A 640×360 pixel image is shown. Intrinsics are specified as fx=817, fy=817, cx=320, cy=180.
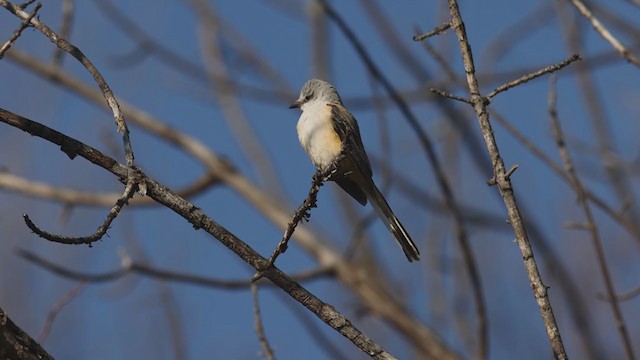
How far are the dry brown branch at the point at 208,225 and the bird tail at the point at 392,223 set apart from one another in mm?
1051

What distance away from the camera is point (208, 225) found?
228 cm

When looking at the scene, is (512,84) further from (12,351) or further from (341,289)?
(341,289)

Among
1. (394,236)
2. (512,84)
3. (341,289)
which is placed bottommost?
(512,84)

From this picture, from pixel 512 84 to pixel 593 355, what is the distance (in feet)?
10.6

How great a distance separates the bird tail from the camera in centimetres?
333

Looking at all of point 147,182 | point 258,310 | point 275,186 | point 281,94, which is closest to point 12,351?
point 147,182

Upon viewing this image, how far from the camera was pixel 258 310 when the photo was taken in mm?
2754

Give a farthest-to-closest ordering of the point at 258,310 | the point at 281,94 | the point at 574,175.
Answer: the point at 281,94 < the point at 574,175 < the point at 258,310

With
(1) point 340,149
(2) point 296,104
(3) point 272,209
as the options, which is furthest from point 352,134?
(3) point 272,209

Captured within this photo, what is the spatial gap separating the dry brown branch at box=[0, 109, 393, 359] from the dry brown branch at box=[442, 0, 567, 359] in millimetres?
444

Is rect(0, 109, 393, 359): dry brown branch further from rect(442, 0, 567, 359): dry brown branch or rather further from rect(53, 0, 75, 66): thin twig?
rect(53, 0, 75, 66): thin twig

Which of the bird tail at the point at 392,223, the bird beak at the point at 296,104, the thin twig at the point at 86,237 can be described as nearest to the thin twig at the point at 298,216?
the thin twig at the point at 86,237

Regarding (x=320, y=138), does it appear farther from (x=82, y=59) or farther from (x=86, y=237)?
(x=86, y=237)

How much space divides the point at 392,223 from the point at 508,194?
58.8 inches
